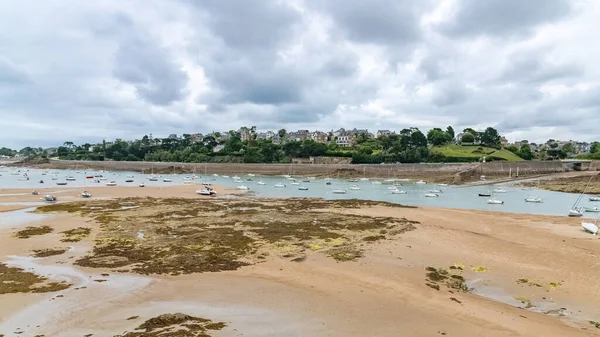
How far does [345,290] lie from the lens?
42.9 ft

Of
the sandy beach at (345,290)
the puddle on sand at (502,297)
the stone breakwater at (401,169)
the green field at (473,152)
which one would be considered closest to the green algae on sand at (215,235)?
the sandy beach at (345,290)

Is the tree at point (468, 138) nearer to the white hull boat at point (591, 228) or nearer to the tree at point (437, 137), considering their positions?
the tree at point (437, 137)

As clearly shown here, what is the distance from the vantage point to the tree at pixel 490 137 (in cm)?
13975

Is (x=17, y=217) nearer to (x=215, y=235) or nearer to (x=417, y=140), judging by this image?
(x=215, y=235)

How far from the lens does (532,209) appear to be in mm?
40562

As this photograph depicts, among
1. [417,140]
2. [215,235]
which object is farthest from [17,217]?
[417,140]

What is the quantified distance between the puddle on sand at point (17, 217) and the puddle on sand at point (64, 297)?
1244cm

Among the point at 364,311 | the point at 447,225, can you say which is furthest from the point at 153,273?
the point at 447,225

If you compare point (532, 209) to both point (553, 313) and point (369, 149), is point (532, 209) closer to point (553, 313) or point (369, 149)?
point (553, 313)

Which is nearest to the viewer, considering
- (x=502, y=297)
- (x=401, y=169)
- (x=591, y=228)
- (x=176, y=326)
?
(x=176, y=326)

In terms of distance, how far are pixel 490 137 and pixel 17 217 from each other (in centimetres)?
14353

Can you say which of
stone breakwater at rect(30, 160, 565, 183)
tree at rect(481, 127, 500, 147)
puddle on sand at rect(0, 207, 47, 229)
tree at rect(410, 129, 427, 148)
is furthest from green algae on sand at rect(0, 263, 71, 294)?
tree at rect(481, 127, 500, 147)

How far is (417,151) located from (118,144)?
12829cm

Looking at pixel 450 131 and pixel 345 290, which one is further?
pixel 450 131
